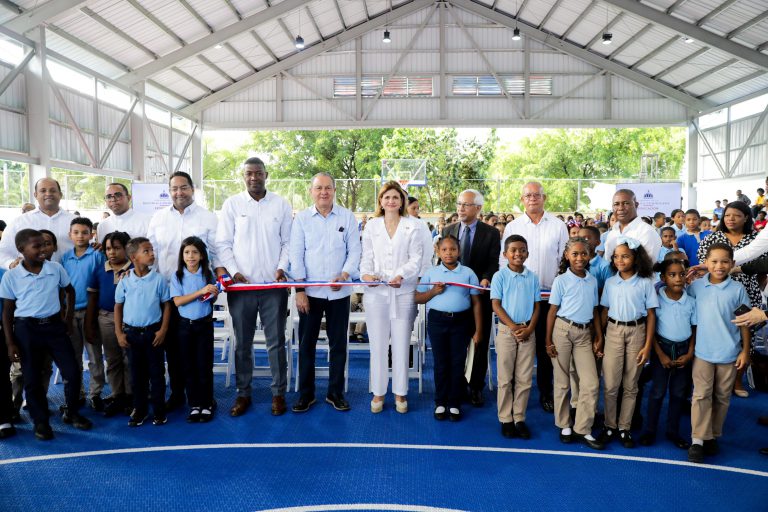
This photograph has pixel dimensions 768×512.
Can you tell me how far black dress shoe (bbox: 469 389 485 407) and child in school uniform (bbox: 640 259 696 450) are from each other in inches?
49.8

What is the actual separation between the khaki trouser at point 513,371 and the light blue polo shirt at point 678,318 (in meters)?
0.87

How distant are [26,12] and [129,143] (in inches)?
224

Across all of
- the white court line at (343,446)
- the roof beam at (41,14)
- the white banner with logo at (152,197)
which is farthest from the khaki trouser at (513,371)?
the roof beam at (41,14)

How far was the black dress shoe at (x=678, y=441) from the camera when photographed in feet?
12.3

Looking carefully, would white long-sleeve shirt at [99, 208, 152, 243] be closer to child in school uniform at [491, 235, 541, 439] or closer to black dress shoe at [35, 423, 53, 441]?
black dress shoe at [35, 423, 53, 441]

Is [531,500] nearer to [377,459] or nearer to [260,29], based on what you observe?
[377,459]

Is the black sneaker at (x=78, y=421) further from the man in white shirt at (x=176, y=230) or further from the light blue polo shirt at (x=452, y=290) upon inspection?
the light blue polo shirt at (x=452, y=290)

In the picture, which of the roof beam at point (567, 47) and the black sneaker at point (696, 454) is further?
the roof beam at point (567, 47)

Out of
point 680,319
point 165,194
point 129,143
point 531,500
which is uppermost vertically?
point 129,143

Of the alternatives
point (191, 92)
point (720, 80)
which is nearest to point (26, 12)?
point (191, 92)

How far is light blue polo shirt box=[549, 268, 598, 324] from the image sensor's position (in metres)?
3.79

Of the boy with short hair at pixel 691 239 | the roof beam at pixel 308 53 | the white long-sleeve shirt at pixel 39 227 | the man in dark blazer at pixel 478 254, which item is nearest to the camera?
the white long-sleeve shirt at pixel 39 227

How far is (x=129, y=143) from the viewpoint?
51.8 ft

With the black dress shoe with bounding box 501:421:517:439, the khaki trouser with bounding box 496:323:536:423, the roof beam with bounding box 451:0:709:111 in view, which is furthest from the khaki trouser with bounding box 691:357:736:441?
the roof beam with bounding box 451:0:709:111
